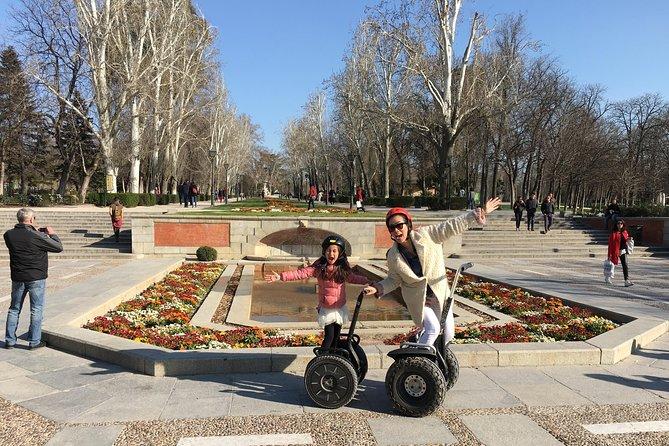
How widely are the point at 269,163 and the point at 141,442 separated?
121 metres

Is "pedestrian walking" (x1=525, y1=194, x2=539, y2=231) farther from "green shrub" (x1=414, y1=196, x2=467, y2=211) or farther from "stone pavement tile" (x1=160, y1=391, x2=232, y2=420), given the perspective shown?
"stone pavement tile" (x1=160, y1=391, x2=232, y2=420)

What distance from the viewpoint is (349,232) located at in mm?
20797

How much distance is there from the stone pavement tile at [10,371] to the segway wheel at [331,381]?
11.2ft

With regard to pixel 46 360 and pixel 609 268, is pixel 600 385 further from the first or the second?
pixel 609 268

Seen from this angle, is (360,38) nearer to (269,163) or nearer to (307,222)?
(307,222)

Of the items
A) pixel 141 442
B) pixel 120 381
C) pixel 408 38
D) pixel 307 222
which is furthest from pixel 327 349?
pixel 408 38

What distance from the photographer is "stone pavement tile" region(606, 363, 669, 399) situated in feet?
17.2

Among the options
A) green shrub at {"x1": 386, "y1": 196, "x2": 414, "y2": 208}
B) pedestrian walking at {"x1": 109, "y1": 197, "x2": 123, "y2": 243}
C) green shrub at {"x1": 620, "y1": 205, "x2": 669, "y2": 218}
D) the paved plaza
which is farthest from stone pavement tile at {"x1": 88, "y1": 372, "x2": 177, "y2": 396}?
green shrub at {"x1": 386, "y1": 196, "x2": 414, "y2": 208}

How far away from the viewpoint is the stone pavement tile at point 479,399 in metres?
4.75

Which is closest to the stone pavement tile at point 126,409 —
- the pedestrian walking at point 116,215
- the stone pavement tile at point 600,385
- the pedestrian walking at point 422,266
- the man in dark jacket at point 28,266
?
the pedestrian walking at point 422,266

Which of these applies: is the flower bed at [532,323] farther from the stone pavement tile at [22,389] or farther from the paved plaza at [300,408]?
Result: the stone pavement tile at [22,389]

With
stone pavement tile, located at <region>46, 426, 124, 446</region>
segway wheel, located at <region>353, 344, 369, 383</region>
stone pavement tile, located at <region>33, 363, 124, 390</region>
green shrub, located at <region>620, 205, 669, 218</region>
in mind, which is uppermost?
green shrub, located at <region>620, 205, 669, 218</region>

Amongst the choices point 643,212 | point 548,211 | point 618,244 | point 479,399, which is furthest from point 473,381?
point 643,212

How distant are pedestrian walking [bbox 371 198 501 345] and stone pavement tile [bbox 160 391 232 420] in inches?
71.9
